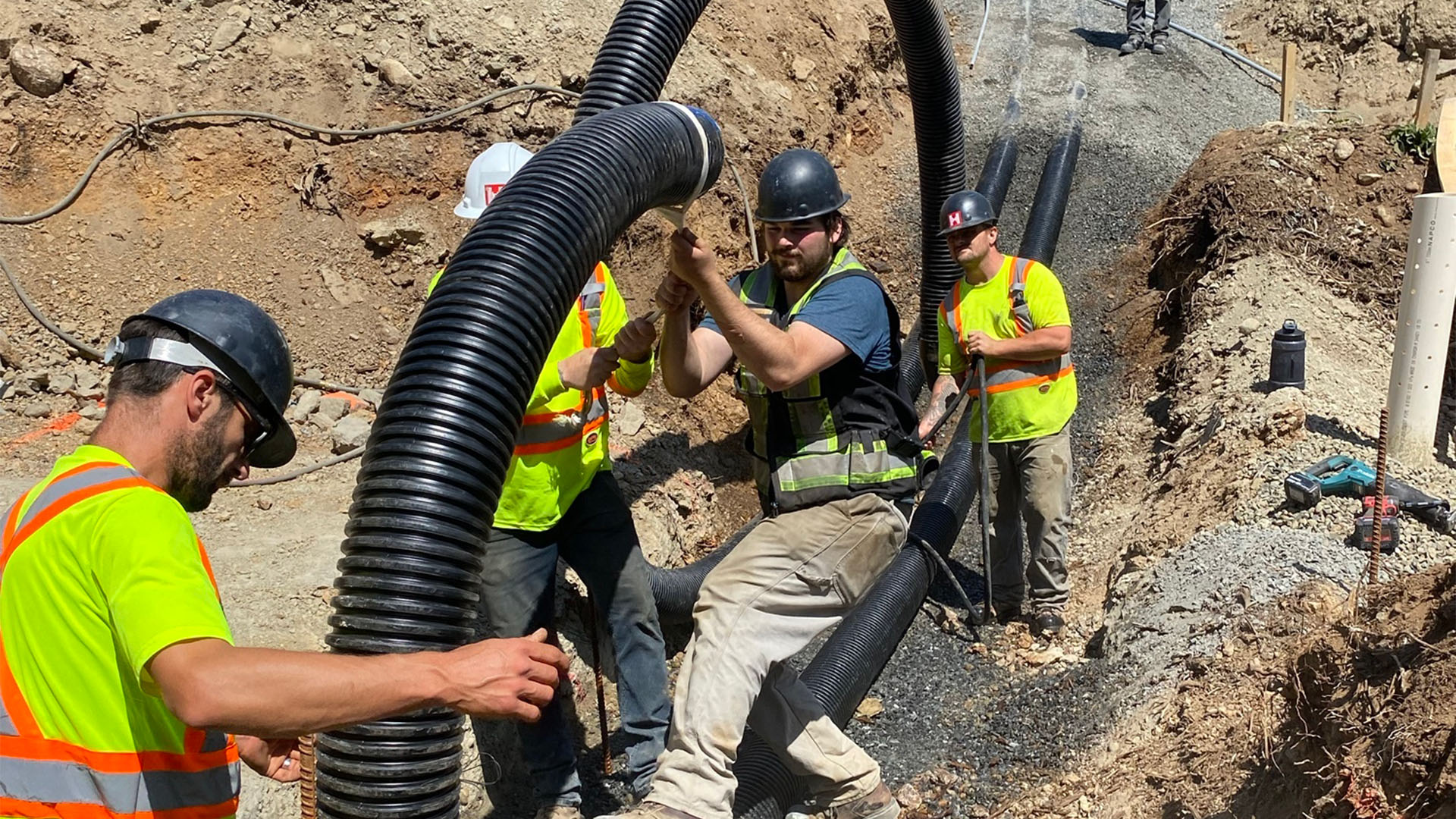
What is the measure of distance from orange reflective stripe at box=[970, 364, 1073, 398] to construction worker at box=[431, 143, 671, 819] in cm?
224

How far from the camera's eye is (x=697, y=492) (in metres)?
6.70

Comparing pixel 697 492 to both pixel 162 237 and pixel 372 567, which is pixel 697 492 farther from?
pixel 372 567

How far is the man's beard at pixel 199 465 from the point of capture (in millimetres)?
2168

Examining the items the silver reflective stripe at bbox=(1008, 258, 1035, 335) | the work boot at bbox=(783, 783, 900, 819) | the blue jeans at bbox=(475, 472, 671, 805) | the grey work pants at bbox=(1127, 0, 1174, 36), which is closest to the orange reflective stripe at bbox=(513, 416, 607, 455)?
the blue jeans at bbox=(475, 472, 671, 805)

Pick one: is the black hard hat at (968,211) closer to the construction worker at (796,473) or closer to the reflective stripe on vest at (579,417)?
the construction worker at (796,473)

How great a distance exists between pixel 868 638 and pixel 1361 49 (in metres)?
13.8

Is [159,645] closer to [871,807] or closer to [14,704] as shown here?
[14,704]

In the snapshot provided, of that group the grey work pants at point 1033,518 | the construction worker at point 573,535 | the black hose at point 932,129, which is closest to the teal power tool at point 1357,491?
the grey work pants at point 1033,518

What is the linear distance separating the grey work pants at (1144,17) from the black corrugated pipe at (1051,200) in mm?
3113

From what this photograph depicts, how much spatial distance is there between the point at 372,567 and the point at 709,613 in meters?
1.36

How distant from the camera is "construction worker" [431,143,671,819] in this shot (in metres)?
4.14

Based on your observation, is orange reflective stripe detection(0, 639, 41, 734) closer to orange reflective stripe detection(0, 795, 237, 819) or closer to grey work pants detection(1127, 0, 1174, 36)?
orange reflective stripe detection(0, 795, 237, 819)

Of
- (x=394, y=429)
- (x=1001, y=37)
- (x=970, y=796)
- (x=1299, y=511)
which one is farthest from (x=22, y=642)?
(x=1001, y=37)

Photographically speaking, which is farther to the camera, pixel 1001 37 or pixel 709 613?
pixel 1001 37
